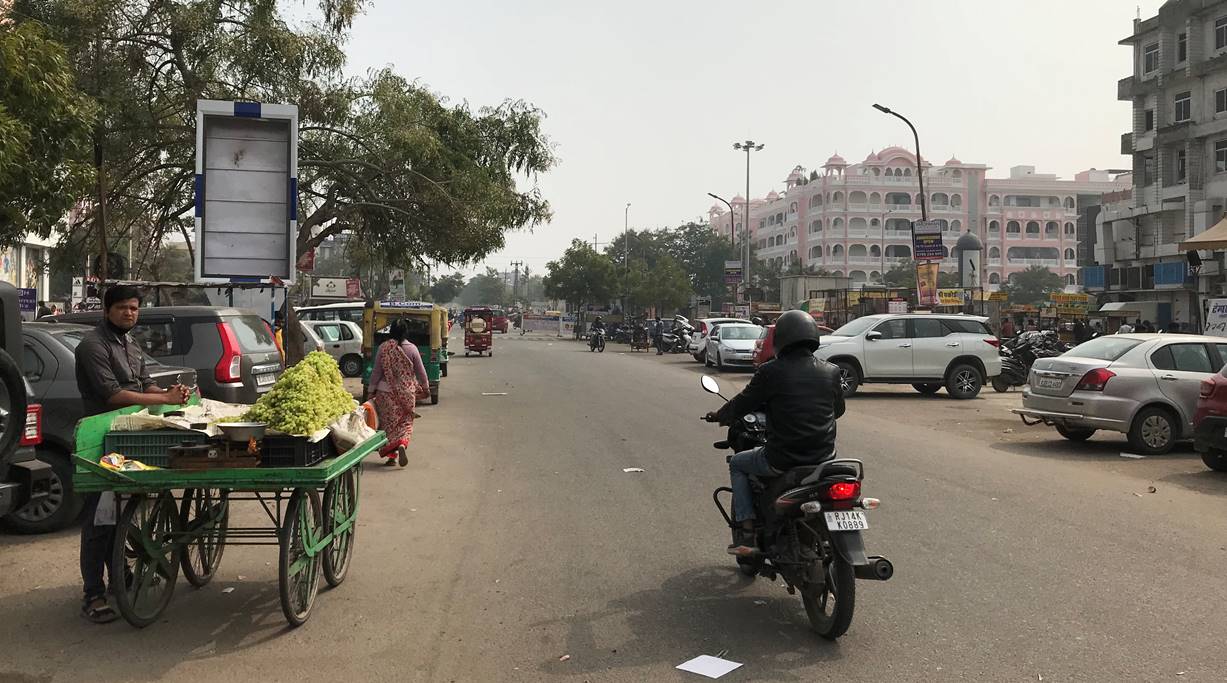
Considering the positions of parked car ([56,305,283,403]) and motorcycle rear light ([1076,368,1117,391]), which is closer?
parked car ([56,305,283,403])

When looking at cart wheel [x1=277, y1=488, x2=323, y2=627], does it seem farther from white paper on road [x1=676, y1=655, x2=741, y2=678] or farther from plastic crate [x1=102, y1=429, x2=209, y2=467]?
white paper on road [x1=676, y1=655, x2=741, y2=678]

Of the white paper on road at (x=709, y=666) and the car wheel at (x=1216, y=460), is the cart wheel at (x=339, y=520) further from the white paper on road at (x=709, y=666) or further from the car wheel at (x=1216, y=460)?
the car wheel at (x=1216, y=460)

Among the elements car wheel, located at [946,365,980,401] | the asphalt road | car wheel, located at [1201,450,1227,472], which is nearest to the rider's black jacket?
the asphalt road

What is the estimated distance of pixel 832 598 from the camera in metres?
4.95

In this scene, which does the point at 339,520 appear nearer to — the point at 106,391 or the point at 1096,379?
the point at 106,391

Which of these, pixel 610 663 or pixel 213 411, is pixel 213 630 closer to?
pixel 213 411

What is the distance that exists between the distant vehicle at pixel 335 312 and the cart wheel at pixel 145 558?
81.6 ft

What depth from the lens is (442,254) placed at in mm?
19172

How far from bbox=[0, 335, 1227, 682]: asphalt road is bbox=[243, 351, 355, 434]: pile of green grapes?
1.11 metres

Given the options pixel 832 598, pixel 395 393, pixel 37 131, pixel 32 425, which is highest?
pixel 37 131

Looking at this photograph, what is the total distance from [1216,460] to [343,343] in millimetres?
21780

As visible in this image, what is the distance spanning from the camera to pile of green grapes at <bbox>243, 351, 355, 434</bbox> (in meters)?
4.83

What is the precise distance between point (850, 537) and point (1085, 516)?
14.0ft

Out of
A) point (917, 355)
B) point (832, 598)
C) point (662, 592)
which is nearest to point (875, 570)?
point (832, 598)
